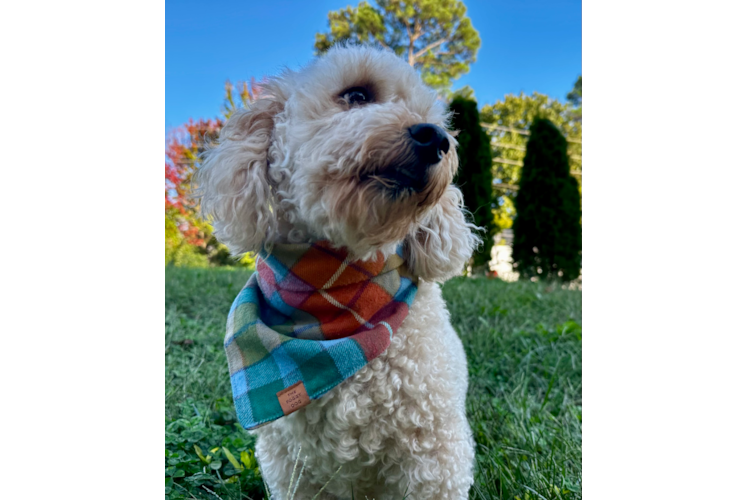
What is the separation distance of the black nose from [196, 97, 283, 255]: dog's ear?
1.59 feet

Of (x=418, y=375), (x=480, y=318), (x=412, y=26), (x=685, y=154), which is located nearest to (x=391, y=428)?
(x=418, y=375)

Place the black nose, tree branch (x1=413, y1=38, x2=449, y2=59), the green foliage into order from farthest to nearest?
1. tree branch (x1=413, y1=38, x2=449, y2=59)
2. the green foliage
3. the black nose

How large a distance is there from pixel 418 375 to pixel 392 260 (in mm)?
357

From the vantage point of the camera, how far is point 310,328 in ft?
4.63

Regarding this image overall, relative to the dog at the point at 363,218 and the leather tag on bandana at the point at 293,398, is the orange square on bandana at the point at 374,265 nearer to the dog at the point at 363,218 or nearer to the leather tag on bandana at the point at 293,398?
the dog at the point at 363,218

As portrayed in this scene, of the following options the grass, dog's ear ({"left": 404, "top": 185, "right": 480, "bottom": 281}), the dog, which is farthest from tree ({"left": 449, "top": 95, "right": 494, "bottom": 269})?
the dog

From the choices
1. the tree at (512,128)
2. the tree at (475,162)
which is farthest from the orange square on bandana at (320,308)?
the tree at (512,128)

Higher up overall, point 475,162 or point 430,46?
point 430,46

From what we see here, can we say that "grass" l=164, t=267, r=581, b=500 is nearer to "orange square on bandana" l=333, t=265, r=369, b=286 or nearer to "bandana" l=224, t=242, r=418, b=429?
"bandana" l=224, t=242, r=418, b=429

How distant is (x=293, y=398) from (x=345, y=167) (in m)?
0.67

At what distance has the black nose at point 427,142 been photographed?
118 cm

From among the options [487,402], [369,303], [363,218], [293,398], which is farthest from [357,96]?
[487,402]

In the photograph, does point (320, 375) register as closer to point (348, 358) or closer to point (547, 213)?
point (348, 358)

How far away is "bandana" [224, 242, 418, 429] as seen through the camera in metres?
1.31
